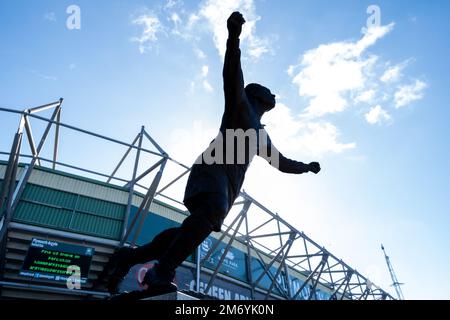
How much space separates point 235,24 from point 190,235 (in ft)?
4.41

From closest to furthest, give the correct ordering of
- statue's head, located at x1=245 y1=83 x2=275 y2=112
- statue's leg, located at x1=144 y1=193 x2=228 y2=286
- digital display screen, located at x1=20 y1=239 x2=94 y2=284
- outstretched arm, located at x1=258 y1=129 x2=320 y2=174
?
statue's leg, located at x1=144 y1=193 x2=228 y2=286
outstretched arm, located at x1=258 y1=129 x2=320 y2=174
statue's head, located at x1=245 y1=83 x2=275 y2=112
digital display screen, located at x1=20 y1=239 x2=94 y2=284

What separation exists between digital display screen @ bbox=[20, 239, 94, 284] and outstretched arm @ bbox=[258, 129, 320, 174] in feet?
28.7

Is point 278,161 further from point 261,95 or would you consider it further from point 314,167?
point 261,95

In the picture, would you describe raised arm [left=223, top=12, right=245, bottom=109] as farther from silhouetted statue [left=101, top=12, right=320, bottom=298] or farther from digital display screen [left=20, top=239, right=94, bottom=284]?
digital display screen [left=20, top=239, right=94, bottom=284]

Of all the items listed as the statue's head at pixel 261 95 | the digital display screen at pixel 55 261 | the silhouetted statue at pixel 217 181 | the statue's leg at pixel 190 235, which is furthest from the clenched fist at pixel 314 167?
the digital display screen at pixel 55 261

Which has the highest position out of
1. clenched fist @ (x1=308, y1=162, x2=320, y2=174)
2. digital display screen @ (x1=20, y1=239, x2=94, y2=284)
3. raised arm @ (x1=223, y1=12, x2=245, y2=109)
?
raised arm @ (x1=223, y1=12, x2=245, y2=109)

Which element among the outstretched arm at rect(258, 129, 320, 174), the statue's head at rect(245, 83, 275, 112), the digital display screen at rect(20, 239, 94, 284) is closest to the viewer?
the outstretched arm at rect(258, 129, 320, 174)

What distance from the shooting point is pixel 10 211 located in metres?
8.49

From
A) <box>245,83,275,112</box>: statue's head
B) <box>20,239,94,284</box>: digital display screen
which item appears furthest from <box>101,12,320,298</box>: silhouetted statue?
<box>20,239,94,284</box>: digital display screen

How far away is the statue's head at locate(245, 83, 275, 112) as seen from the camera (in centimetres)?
262

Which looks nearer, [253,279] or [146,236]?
[146,236]
